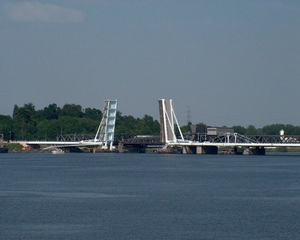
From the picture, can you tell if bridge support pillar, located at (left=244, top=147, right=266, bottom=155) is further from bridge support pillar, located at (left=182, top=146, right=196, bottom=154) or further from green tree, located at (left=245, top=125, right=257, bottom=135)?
green tree, located at (left=245, top=125, right=257, bottom=135)

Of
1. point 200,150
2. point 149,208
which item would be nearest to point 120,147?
point 200,150

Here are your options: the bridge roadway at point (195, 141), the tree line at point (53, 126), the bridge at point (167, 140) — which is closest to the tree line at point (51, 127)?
the tree line at point (53, 126)

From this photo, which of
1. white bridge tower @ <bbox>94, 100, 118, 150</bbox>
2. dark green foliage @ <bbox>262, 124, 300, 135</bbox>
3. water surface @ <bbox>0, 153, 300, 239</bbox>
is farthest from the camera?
dark green foliage @ <bbox>262, 124, 300, 135</bbox>

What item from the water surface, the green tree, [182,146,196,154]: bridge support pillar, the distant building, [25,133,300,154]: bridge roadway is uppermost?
the green tree

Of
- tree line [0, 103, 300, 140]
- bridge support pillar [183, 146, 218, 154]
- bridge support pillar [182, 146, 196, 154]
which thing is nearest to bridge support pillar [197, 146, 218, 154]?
bridge support pillar [183, 146, 218, 154]

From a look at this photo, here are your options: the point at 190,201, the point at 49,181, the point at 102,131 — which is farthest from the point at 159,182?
the point at 102,131

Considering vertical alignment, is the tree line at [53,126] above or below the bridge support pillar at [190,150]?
above

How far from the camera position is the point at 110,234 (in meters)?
21.6

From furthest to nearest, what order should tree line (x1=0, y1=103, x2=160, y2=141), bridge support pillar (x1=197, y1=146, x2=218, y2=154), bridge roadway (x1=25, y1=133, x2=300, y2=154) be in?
1. tree line (x1=0, y1=103, x2=160, y2=141)
2. bridge support pillar (x1=197, y1=146, x2=218, y2=154)
3. bridge roadway (x1=25, y1=133, x2=300, y2=154)

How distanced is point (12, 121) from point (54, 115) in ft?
71.8

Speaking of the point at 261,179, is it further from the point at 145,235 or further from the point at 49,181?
the point at 145,235

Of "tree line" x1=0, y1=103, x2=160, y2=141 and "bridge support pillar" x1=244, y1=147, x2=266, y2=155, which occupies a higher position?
"tree line" x1=0, y1=103, x2=160, y2=141

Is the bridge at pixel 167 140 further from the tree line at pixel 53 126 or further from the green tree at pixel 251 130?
the green tree at pixel 251 130

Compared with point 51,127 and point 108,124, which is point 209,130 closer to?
point 108,124
